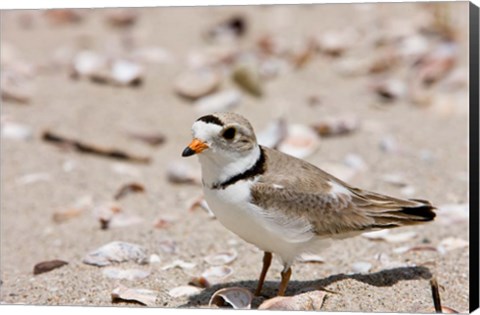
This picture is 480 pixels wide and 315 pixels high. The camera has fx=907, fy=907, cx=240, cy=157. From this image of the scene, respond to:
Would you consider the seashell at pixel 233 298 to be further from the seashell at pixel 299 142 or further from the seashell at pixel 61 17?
the seashell at pixel 61 17

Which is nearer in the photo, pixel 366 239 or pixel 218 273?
pixel 218 273

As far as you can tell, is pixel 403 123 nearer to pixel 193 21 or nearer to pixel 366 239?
pixel 366 239

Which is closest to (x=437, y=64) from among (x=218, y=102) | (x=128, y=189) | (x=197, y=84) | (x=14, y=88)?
(x=218, y=102)

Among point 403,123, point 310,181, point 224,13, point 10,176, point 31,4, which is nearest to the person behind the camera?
point 310,181

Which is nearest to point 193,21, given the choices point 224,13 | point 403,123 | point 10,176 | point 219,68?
point 224,13

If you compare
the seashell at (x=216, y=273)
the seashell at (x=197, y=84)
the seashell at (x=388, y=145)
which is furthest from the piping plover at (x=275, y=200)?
the seashell at (x=197, y=84)

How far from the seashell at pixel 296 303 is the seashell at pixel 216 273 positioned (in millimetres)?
456

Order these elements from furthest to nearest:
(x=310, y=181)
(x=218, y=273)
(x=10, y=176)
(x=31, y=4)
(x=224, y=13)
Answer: (x=224, y=13)
(x=10, y=176)
(x=31, y=4)
(x=218, y=273)
(x=310, y=181)

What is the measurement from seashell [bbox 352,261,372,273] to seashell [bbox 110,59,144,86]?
296 centimetres

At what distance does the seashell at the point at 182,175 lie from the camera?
5.18 metres

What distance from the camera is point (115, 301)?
3539 mm

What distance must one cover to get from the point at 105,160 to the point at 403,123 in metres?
1.97

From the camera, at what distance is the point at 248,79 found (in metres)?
6.30

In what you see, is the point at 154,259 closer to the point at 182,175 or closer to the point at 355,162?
the point at 182,175
